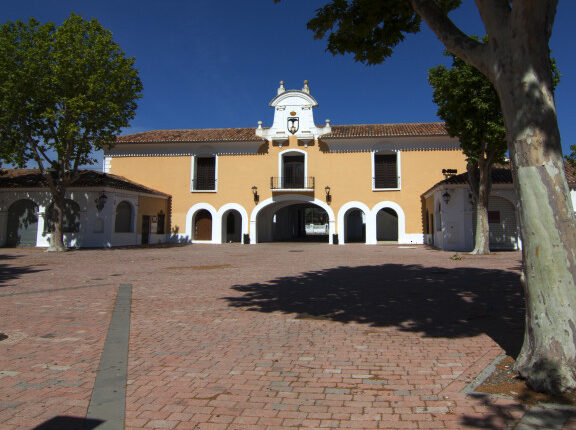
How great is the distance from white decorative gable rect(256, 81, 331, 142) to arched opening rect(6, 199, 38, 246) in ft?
47.3

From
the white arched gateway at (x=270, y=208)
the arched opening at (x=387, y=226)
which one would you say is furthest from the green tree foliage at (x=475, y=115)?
the arched opening at (x=387, y=226)

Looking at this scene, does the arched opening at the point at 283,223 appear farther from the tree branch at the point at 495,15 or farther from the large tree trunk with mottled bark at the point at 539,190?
the large tree trunk with mottled bark at the point at 539,190

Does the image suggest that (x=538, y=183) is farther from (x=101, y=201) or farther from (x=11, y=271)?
(x=101, y=201)

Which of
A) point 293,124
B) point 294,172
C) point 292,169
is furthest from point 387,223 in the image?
point 293,124

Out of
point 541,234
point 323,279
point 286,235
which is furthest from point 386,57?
point 286,235

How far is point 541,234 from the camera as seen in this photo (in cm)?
337

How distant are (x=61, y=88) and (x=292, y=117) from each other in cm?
1419

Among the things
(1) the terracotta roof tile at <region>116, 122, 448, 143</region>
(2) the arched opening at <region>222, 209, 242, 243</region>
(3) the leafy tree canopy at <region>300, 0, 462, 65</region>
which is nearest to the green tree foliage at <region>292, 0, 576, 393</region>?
(3) the leafy tree canopy at <region>300, 0, 462, 65</region>

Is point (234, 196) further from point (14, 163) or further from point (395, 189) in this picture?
point (14, 163)

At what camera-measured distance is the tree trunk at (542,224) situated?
3244 mm

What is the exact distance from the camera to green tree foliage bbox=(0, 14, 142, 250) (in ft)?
55.8

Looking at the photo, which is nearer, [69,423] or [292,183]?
[69,423]

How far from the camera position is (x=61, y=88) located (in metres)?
18.0

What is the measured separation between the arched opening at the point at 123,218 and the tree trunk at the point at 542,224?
23.0m
